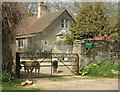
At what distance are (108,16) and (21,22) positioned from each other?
11592mm

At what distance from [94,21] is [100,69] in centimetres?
765

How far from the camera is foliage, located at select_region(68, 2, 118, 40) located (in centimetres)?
1780

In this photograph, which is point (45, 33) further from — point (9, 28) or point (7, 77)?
point (7, 77)

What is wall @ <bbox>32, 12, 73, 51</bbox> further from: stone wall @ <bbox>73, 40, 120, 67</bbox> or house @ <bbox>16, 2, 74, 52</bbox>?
stone wall @ <bbox>73, 40, 120, 67</bbox>

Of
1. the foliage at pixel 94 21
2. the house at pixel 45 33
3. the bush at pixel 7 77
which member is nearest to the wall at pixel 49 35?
the house at pixel 45 33

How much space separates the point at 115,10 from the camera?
60.3ft

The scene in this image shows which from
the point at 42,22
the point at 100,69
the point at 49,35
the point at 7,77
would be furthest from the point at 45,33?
the point at 7,77

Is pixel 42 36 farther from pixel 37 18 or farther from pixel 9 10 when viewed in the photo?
pixel 9 10

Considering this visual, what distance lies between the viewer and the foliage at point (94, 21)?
1780cm

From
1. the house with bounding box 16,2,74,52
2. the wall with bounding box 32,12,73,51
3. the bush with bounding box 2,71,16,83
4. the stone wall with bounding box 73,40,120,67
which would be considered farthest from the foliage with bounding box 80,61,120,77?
the wall with bounding box 32,12,73,51

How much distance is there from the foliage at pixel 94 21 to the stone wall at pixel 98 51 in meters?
5.14

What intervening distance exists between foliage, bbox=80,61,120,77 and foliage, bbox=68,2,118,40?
6457 millimetres

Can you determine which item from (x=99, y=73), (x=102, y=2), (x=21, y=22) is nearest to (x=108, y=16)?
(x=102, y=2)

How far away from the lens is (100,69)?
437 inches
